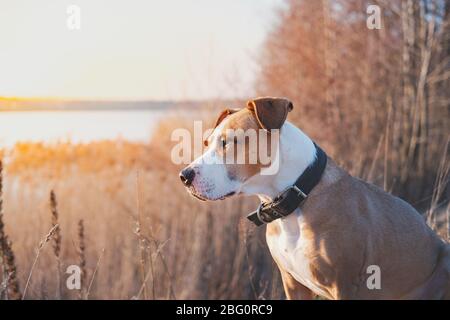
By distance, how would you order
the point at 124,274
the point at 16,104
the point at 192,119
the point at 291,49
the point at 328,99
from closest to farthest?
the point at 16,104 → the point at 124,274 → the point at 192,119 → the point at 328,99 → the point at 291,49

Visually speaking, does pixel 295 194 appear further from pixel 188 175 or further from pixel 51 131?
pixel 51 131

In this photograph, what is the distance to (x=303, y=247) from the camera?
3193 mm

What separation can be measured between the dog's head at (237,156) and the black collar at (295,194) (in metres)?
0.18

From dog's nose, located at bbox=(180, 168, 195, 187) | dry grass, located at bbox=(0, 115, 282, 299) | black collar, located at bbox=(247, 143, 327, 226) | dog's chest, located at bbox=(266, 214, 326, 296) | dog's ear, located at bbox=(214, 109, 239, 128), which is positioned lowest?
dry grass, located at bbox=(0, 115, 282, 299)

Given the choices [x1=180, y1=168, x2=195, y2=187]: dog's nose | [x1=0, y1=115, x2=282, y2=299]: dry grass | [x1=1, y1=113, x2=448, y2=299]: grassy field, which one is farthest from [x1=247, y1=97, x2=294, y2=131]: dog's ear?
[x1=0, y1=115, x2=282, y2=299]: dry grass

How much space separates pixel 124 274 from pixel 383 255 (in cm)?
347

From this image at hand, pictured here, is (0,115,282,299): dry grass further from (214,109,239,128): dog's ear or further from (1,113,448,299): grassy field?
(214,109,239,128): dog's ear

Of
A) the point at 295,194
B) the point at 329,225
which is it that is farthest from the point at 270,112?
the point at 329,225

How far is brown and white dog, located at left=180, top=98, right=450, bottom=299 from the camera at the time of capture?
10.4 feet

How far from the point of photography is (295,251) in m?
3.23

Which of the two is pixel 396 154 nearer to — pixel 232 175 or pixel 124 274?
pixel 124 274

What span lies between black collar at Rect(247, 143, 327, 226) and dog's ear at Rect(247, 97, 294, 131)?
0.96 feet

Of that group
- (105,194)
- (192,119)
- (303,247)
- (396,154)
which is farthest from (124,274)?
(396,154)

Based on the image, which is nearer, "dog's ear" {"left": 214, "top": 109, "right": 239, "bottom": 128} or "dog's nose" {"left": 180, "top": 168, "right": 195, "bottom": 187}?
"dog's nose" {"left": 180, "top": 168, "right": 195, "bottom": 187}
